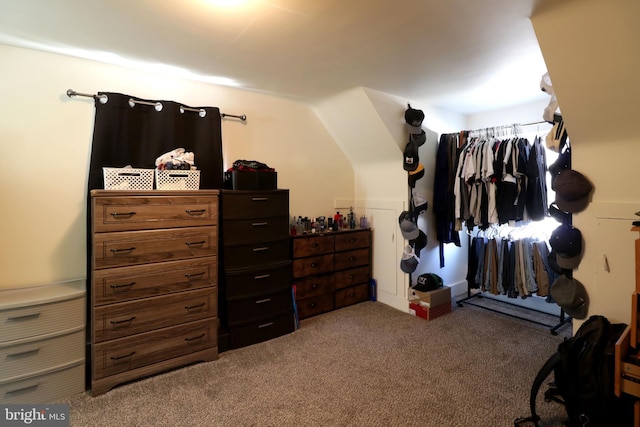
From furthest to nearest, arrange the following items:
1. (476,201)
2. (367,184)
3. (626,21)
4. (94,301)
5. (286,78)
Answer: (367,184) < (476,201) < (286,78) < (94,301) < (626,21)

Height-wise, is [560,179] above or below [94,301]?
above

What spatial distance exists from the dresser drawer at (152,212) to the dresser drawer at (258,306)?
0.75m

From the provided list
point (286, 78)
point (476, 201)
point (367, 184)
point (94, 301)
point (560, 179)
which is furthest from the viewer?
point (367, 184)

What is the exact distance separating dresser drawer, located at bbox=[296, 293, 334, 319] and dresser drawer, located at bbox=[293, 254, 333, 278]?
0.27 meters

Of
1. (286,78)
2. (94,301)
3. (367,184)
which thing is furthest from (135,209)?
(367,184)

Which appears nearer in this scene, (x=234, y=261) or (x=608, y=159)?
(x=608, y=159)

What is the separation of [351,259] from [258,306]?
1.27m

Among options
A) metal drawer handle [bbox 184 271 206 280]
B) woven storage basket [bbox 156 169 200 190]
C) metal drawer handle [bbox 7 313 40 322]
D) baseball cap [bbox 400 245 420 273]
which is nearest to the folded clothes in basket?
woven storage basket [bbox 156 169 200 190]

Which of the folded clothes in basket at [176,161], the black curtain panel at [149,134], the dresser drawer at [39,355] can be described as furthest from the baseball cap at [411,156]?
the dresser drawer at [39,355]

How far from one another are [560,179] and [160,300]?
9.58 feet

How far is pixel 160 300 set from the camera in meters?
2.13

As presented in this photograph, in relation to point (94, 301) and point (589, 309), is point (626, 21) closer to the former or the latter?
point (589, 309)

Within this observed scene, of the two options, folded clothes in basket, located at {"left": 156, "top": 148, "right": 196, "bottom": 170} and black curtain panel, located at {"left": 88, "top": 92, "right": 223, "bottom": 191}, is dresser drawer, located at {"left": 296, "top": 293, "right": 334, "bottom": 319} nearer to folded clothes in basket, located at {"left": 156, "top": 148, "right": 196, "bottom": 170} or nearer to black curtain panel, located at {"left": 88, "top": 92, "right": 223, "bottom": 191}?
black curtain panel, located at {"left": 88, "top": 92, "right": 223, "bottom": 191}

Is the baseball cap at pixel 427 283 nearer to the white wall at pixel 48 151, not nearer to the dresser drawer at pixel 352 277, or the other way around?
the dresser drawer at pixel 352 277
